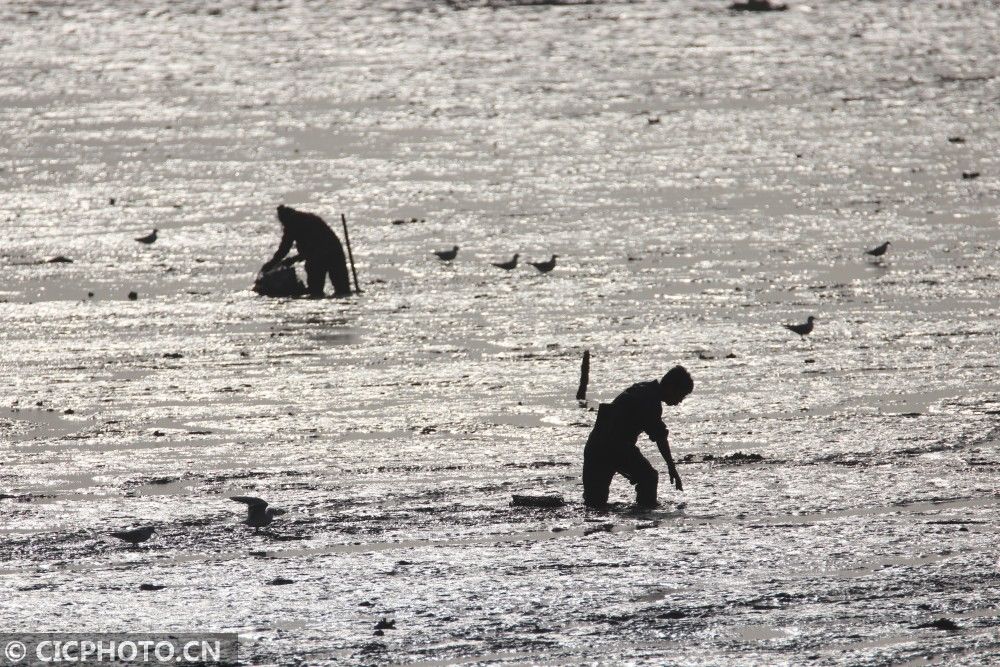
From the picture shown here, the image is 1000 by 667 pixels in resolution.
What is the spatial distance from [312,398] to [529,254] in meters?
7.20

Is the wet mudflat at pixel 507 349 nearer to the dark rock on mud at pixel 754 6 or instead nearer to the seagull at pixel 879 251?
the seagull at pixel 879 251

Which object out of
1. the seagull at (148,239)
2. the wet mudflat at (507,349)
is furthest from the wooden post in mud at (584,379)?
the seagull at (148,239)

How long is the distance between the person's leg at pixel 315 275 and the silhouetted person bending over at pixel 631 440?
30.9ft

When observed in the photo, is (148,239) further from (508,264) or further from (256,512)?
(256,512)

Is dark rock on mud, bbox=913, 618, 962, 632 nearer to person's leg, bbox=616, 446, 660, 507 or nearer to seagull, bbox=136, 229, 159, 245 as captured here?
person's leg, bbox=616, 446, 660, 507

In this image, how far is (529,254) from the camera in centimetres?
2333

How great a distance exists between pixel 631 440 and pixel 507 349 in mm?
5685

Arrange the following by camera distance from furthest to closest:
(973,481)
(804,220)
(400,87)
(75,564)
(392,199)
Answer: (400,87), (392,199), (804,220), (973,481), (75,564)

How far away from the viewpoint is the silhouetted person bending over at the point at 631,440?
42.0 feet

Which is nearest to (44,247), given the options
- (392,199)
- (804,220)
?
(392,199)

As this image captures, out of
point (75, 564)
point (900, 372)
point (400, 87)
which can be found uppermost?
point (75, 564)

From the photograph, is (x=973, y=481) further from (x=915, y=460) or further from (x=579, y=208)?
(x=579, y=208)

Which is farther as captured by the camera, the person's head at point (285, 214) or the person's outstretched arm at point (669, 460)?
the person's head at point (285, 214)

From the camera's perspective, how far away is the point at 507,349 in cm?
1848
